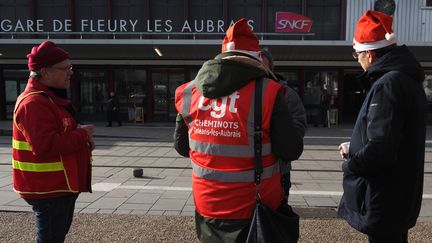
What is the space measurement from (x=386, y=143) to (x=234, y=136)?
0.84 meters

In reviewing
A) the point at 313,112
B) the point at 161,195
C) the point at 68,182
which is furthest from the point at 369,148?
the point at 313,112

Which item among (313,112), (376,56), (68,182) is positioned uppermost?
(376,56)

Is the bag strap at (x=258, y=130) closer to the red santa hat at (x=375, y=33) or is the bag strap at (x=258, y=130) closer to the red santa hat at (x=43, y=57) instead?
the red santa hat at (x=375, y=33)

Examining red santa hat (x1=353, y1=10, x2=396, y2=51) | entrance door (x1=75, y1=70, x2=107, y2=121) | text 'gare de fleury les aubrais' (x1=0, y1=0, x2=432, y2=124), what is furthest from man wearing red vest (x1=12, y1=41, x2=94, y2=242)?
entrance door (x1=75, y1=70, x2=107, y2=121)

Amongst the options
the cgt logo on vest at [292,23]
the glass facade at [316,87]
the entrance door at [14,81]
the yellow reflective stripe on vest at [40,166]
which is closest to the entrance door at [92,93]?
the entrance door at [14,81]

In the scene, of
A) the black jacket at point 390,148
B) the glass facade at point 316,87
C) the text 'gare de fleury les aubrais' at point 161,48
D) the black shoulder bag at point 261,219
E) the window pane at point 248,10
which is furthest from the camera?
the glass facade at point 316,87

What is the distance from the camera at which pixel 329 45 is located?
15.6 m

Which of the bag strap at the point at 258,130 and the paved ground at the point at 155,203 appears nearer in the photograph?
the bag strap at the point at 258,130

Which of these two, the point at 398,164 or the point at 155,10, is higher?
the point at 155,10

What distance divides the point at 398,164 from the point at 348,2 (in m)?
17.5

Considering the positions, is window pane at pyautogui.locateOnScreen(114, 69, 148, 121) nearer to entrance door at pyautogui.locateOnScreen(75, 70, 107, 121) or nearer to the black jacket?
entrance door at pyautogui.locateOnScreen(75, 70, 107, 121)

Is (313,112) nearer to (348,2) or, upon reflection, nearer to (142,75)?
(348,2)

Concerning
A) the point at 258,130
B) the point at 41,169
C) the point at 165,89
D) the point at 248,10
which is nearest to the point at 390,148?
the point at 258,130

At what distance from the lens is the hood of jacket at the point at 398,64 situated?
2300 mm
